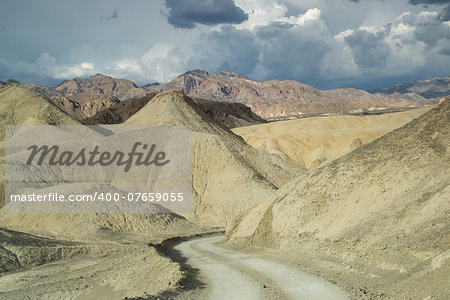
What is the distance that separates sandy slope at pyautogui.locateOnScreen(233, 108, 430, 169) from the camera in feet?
293

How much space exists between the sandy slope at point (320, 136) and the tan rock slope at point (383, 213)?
52854 mm

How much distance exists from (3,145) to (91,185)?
32.9m

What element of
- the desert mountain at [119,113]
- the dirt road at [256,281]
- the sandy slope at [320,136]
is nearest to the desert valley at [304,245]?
the dirt road at [256,281]

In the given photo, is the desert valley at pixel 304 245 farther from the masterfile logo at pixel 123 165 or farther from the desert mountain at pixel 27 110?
the desert mountain at pixel 27 110

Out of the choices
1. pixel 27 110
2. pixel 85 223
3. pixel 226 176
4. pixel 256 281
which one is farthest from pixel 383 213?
pixel 27 110

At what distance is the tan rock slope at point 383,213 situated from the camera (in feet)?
46.9

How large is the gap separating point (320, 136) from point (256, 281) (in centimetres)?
9033

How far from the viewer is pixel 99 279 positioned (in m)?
18.6

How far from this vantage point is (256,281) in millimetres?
15969

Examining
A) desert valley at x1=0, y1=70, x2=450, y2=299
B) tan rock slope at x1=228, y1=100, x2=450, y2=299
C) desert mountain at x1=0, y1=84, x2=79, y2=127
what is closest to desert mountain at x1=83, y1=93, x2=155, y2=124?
desert mountain at x1=0, y1=84, x2=79, y2=127

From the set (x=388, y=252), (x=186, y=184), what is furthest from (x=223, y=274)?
(x=186, y=184)

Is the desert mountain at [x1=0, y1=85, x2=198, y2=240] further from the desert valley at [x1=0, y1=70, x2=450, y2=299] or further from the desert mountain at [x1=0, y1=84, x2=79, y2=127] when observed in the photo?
the desert mountain at [x1=0, y1=84, x2=79, y2=127]

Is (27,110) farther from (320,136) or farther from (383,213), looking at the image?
(383,213)

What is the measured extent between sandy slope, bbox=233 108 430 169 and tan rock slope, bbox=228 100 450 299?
173 feet
